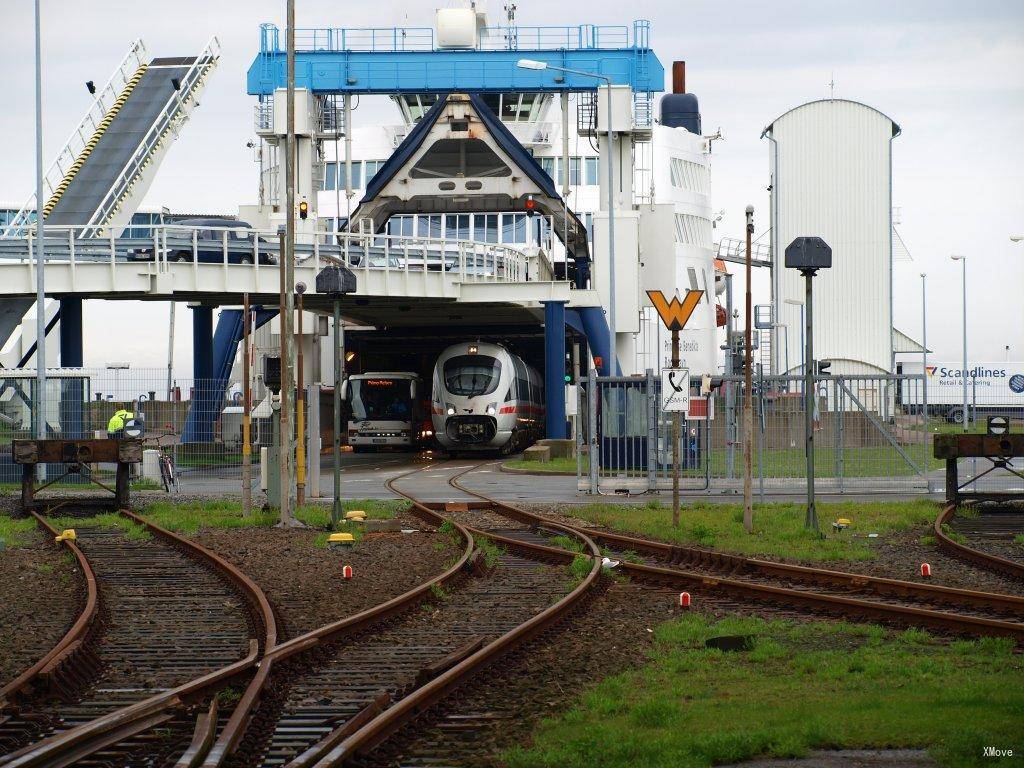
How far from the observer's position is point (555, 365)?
45438 mm

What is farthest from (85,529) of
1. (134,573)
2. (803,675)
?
(803,675)

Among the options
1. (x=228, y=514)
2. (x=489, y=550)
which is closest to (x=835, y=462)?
(x=228, y=514)

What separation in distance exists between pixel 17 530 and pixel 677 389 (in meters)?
9.69

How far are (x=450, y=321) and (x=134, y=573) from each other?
38.1m

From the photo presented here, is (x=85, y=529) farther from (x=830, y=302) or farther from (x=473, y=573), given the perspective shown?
(x=830, y=302)

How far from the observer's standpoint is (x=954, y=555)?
55.1 ft

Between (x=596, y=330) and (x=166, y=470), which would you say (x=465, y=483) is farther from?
(x=596, y=330)

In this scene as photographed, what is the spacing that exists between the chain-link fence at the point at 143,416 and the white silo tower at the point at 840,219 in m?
37.5

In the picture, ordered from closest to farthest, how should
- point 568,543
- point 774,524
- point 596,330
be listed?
point 568,543, point 774,524, point 596,330

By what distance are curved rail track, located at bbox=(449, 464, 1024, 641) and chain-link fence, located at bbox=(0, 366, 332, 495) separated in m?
15.7

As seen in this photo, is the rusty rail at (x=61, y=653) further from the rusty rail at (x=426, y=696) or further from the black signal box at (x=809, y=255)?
the black signal box at (x=809, y=255)

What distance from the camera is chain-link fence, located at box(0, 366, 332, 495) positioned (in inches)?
1217

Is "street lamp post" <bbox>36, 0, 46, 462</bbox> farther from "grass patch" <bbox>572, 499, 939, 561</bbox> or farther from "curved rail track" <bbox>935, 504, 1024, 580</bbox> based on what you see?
"curved rail track" <bbox>935, 504, 1024, 580</bbox>

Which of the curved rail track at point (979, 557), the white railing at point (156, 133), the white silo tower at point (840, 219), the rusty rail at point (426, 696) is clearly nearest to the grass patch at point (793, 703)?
the rusty rail at point (426, 696)
